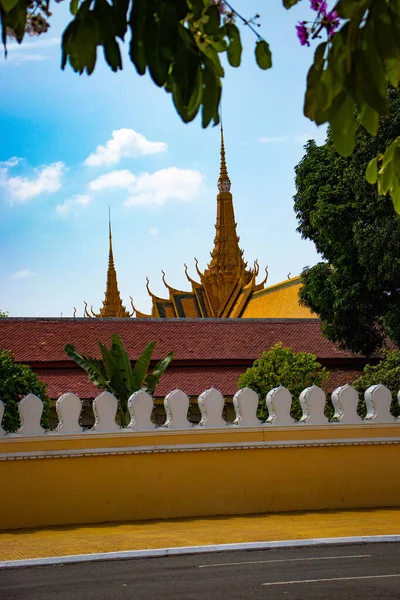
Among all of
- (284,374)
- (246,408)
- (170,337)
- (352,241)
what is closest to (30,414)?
(246,408)

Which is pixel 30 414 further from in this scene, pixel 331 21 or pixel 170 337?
pixel 170 337

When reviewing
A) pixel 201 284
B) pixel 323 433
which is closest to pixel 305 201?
pixel 323 433

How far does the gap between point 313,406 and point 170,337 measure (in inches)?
467

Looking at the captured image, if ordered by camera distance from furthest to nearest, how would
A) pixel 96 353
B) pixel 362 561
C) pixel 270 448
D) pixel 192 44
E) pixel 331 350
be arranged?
pixel 331 350, pixel 96 353, pixel 270 448, pixel 362 561, pixel 192 44

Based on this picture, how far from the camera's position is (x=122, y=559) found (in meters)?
8.43

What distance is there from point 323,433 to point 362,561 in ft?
10.7

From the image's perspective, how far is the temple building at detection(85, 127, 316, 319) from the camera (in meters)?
29.7

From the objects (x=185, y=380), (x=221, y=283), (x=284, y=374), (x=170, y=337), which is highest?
(x=221, y=283)

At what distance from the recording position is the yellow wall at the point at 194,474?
10328 millimetres

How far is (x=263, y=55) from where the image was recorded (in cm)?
343

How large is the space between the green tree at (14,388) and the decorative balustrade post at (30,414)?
6384 mm

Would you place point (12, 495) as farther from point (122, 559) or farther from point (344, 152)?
point (344, 152)

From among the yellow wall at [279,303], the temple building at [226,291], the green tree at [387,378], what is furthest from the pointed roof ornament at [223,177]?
the green tree at [387,378]

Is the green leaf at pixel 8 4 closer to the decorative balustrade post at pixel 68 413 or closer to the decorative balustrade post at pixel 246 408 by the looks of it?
the decorative balustrade post at pixel 68 413
